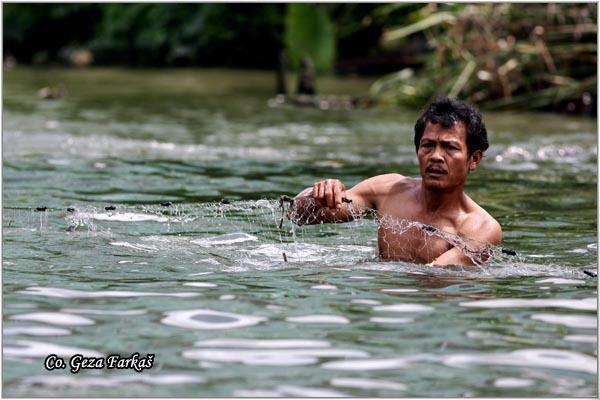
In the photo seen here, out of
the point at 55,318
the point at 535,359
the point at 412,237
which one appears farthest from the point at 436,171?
the point at 55,318

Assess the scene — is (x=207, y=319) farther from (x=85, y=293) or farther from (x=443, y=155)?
(x=443, y=155)

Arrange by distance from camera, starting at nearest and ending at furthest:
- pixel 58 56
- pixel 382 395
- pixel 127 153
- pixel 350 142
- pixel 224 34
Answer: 1. pixel 382 395
2. pixel 127 153
3. pixel 350 142
4. pixel 224 34
5. pixel 58 56

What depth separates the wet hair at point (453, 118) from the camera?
273 inches

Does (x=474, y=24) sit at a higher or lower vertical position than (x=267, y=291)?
higher

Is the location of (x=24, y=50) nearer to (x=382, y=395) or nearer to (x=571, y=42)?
(x=571, y=42)

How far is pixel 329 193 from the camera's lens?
679 centimetres

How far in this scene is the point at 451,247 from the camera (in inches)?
281

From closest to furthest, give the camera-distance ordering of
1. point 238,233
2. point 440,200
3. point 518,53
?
1. point 440,200
2. point 238,233
3. point 518,53

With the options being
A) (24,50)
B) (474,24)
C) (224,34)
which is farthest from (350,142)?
(24,50)

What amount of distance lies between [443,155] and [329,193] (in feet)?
2.24

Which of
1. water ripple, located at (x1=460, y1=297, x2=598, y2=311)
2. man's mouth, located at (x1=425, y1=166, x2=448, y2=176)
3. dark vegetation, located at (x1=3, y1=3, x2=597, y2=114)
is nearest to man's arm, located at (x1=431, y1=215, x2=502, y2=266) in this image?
man's mouth, located at (x1=425, y1=166, x2=448, y2=176)

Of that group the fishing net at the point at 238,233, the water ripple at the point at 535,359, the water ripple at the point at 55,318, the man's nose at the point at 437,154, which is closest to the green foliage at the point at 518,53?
the fishing net at the point at 238,233

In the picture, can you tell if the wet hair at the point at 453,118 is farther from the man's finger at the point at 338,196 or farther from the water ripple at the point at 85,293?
the water ripple at the point at 85,293

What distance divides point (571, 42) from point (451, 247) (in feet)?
40.4
